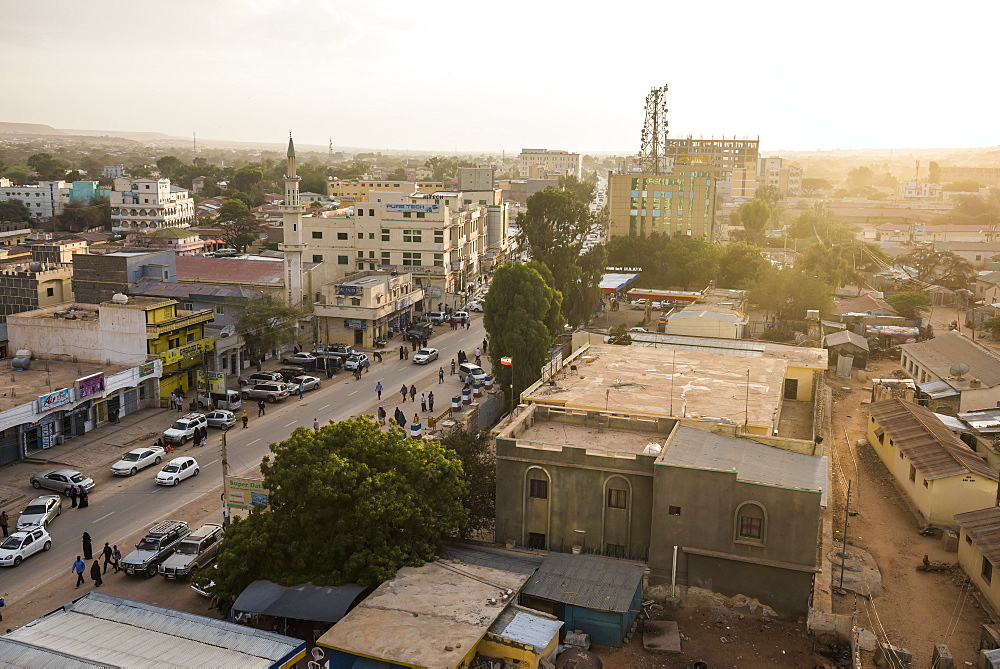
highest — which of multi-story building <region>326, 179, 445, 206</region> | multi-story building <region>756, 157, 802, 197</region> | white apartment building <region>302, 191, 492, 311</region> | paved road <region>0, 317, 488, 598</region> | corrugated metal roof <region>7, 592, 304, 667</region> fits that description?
multi-story building <region>756, 157, 802, 197</region>

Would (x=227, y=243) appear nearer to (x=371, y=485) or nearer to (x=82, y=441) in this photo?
(x=82, y=441)

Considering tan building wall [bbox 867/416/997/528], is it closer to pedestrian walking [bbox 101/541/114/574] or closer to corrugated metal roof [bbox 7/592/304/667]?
corrugated metal roof [bbox 7/592/304/667]

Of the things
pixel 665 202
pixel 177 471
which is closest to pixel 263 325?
pixel 177 471

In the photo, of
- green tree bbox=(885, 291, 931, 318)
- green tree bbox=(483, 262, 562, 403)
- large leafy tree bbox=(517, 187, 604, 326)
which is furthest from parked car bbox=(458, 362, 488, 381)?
green tree bbox=(885, 291, 931, 318)

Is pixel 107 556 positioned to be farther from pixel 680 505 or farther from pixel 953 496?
pixel 953 496

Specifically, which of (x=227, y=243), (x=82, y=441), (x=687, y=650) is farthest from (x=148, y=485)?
(x=227, y=243)

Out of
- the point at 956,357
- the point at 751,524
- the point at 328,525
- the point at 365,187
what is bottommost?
the point at 328,525

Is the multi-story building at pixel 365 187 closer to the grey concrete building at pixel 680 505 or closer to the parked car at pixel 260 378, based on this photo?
the parked car at pixel 260 378
